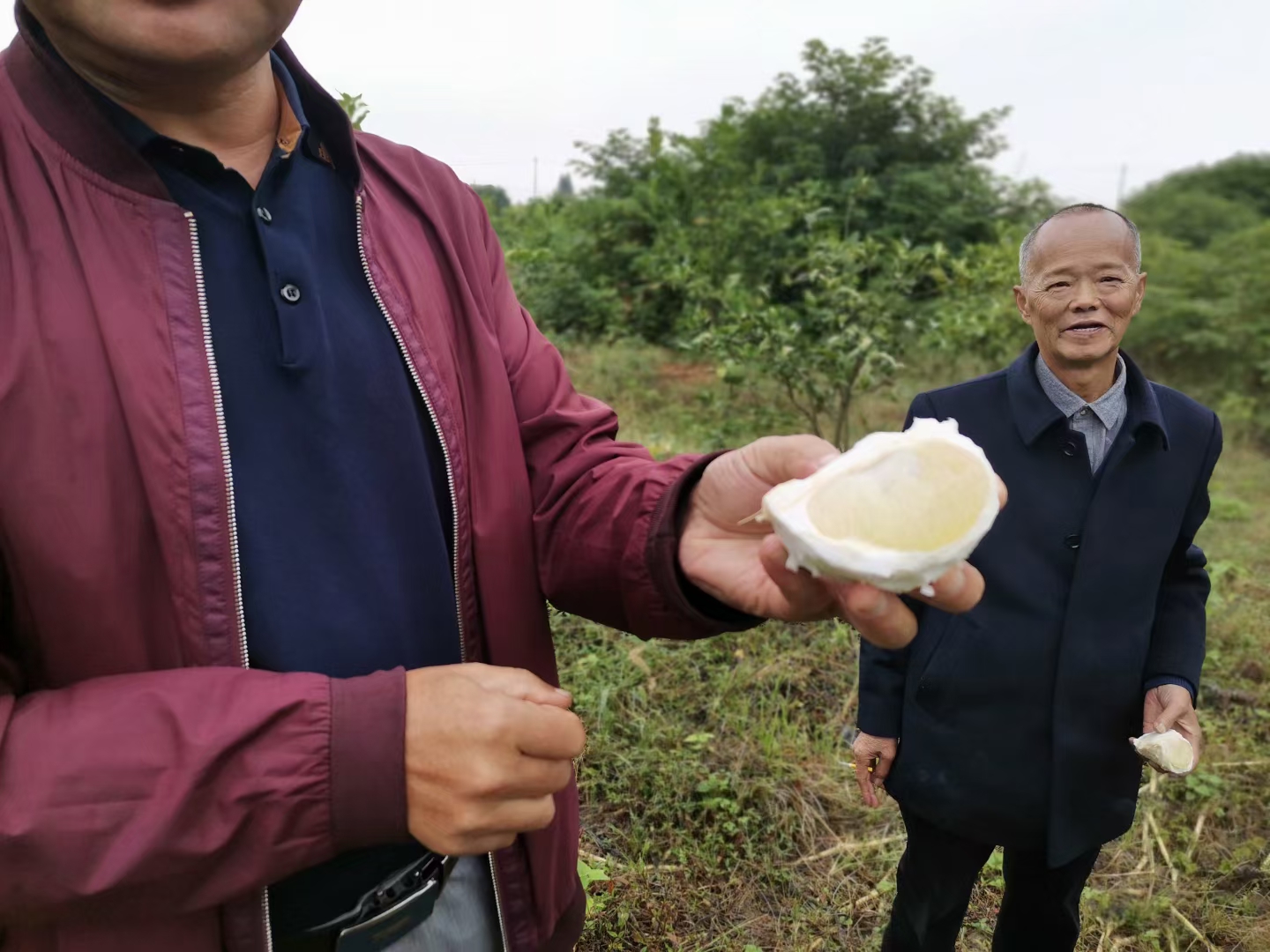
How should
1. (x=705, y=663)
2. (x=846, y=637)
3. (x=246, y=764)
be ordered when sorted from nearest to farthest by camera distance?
1. (x=246, y=764)
2. (x=705, y=663)
3. (x=846, y=637)

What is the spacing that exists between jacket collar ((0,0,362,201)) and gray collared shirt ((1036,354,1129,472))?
1.57 meters

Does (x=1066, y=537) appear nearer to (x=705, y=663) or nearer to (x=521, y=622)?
(x=521, y=622)

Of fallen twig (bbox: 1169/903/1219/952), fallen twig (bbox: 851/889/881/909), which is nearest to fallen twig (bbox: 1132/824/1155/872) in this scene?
fallen twig (bbox: 1169/903/1219/952)

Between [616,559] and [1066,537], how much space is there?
0.98 metres

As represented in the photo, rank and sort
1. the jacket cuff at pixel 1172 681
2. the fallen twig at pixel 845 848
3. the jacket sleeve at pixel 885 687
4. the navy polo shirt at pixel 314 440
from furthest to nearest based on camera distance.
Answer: the fallen twig at pixel 845 848
the jacket sleeve at pixel 885 687
the jacket cuff at pixel 1172 681
the navy polo shirt at pixel 314 440

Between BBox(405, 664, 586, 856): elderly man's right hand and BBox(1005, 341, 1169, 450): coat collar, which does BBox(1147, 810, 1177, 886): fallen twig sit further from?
BBox(405, 664, 586, 856): elderly man's right hand

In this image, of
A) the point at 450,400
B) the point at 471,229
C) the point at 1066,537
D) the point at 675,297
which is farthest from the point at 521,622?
the point at 675,297

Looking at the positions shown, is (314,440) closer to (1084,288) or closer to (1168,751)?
(1084,288)

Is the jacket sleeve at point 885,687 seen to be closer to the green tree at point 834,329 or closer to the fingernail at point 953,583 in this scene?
the fingernail at point 953,583

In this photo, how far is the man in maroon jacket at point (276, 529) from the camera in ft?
2.63

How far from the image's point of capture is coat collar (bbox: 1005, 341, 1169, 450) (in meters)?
1.61

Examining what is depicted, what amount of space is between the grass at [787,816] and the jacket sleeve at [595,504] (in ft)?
4.88

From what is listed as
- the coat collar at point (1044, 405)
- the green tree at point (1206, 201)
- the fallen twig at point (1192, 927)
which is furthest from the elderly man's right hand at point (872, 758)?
the green tree at point (1206, 201)

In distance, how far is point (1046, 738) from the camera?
1657mm
